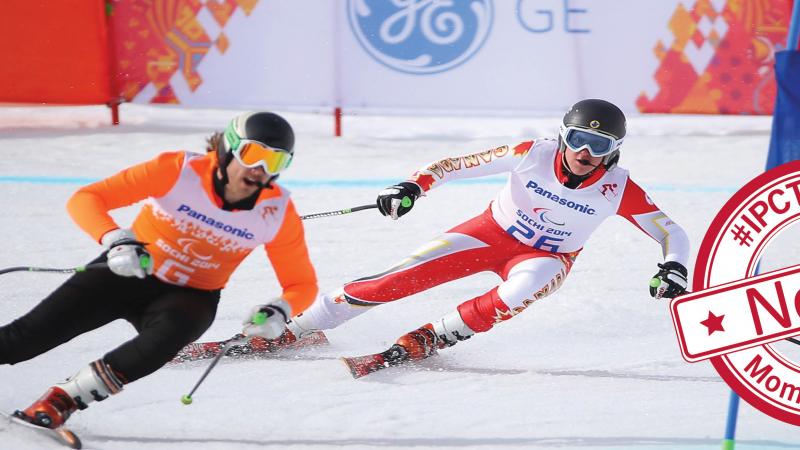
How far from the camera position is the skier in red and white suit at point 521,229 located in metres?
4.86

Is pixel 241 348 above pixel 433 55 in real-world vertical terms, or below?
below

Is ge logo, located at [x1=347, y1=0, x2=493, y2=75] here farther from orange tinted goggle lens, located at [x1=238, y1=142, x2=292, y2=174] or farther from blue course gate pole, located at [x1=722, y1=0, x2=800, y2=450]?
blue course gate pole, located at [x1=722, y1=0, x2=800, y2=450]

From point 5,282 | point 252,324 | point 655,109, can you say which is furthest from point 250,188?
point 655,109

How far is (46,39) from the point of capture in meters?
9.02

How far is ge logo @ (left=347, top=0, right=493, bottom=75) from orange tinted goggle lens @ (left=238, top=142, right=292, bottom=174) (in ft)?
18.8

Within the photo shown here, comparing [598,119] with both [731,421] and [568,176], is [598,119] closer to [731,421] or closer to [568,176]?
[568,176]

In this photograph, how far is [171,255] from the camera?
13.1ft

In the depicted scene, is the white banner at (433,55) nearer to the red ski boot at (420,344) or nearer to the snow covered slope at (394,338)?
the snow covered slope at (394,338)

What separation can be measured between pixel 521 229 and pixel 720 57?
5291mm

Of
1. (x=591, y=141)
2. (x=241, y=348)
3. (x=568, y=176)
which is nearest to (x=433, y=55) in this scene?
(x=568, y=176)

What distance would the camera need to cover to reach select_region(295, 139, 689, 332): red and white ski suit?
4980 mm

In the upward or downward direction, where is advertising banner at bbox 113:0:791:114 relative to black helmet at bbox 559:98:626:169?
downward

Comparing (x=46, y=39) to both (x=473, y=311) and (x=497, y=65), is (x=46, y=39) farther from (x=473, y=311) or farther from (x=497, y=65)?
(x=473, y=311)

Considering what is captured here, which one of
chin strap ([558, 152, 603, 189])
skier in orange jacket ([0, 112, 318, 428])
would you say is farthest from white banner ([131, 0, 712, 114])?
skier in orange jacket ([0, 112, 318, 428])
